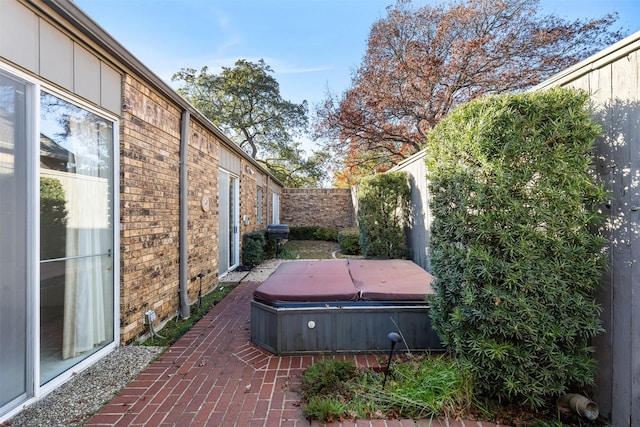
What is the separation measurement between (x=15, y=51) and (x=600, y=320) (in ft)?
14.6

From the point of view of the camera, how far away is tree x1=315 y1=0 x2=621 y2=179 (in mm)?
10633

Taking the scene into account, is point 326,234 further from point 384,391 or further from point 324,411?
point 324,411

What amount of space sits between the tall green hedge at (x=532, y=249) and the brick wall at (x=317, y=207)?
1352cm

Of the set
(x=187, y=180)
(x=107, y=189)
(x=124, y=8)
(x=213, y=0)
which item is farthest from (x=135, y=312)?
(x=213, y=0)

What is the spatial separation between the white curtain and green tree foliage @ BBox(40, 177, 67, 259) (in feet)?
0.21

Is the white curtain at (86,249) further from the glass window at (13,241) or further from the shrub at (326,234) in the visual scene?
the shrub at (326,234)

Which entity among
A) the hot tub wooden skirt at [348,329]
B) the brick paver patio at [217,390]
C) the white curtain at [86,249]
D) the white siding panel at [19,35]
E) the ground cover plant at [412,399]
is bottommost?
the brick paver patio at [217,390]

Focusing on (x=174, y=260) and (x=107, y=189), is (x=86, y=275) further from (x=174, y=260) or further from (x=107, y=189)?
(x=174, y=260)

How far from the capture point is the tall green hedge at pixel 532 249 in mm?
1958

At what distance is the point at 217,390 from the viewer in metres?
2.46

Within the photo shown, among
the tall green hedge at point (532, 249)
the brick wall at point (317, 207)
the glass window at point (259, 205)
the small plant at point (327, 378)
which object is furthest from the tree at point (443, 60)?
the small plant at point (327, 378)

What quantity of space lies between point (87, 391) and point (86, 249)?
1.21 metres

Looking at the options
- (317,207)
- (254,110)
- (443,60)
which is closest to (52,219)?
(443,60)

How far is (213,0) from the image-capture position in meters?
6.56
